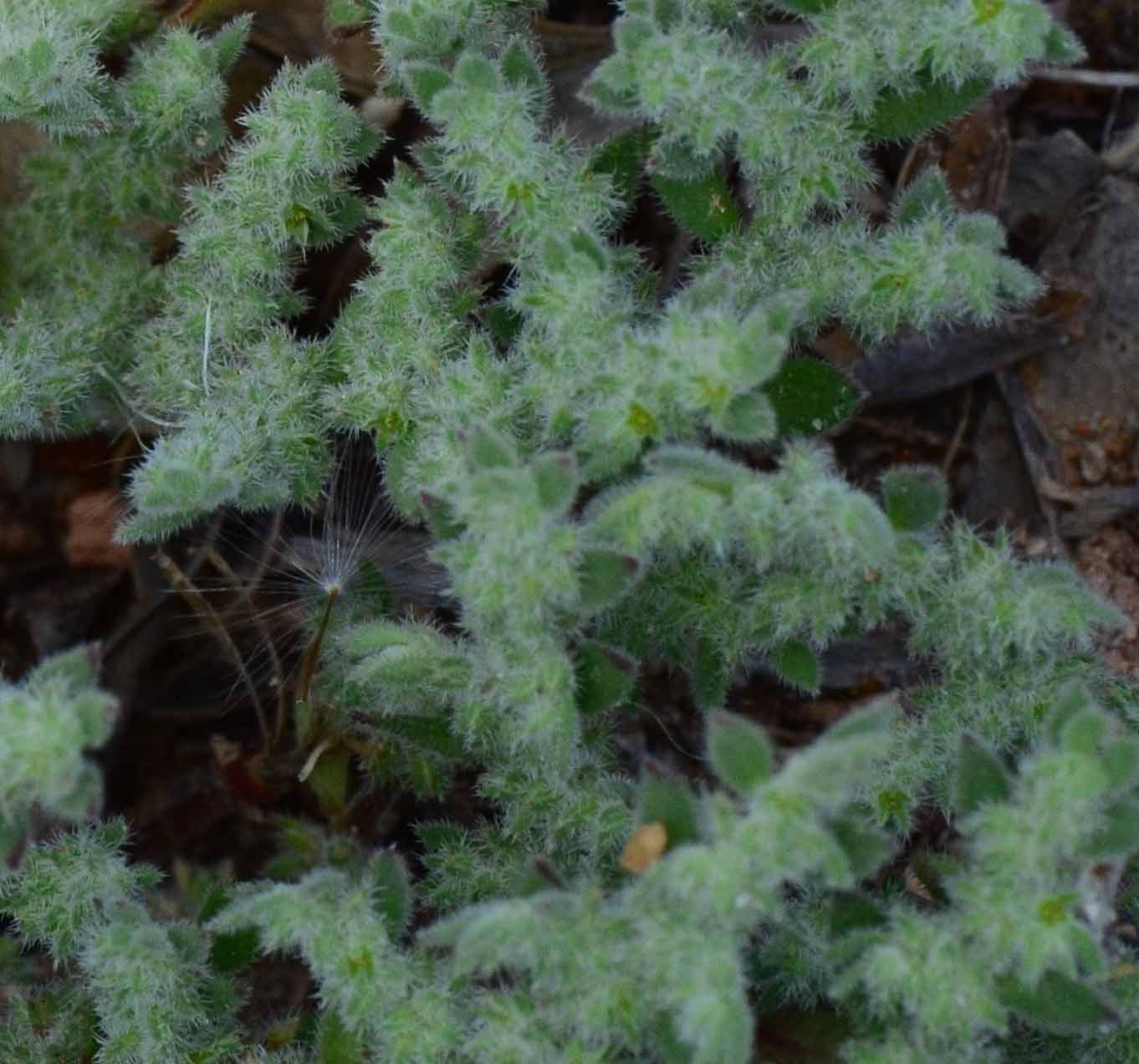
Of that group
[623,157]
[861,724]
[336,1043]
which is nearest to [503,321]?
[623,157]

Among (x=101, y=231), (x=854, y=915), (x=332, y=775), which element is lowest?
(x=332, y=775)

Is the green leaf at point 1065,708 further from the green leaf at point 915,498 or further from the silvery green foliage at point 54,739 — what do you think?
the silvery green foliage at point 54,739

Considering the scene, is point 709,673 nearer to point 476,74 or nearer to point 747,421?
point 747,421

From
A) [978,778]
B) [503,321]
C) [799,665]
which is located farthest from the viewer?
[503,321]

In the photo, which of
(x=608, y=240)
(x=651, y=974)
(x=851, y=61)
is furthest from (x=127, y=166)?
(x=651, y=974)

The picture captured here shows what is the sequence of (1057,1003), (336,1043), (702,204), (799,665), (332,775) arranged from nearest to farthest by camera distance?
(1057,1003) → (336,1043) → (799,665) → (702,204) → (332,775)

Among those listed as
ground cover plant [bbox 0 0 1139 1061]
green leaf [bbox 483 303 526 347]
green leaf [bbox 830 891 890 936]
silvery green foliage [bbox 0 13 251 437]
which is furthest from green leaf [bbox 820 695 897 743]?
silvery green foliage [bbox 0 13 251 437]

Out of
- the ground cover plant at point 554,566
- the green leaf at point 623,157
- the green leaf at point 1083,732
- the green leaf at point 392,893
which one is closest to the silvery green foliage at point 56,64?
the ground cover plant at point 554,566

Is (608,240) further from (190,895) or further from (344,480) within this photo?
(190,895)
